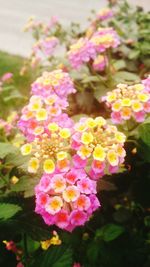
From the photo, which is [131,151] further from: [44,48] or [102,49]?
[44,48]

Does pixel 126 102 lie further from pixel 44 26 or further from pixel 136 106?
pixel 44 26

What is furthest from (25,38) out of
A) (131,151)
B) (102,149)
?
(102,149)

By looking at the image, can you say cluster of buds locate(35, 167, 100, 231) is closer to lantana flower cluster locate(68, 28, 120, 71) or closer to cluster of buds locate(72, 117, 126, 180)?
cluster of buds locate(72, 117, 126, 180)

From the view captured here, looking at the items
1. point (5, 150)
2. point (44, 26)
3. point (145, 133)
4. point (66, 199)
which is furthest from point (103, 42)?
point (44, 26)

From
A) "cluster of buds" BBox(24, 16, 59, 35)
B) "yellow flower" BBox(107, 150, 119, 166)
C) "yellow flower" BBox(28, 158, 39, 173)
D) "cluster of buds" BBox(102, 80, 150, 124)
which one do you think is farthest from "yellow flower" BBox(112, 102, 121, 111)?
"cluster of buds" BBox(24, 16, 59, 35)

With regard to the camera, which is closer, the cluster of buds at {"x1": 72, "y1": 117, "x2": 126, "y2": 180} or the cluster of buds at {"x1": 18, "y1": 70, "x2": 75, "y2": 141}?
the cluster of buds at {"x1": 72, "y1": 117, "x2": 126, "y2": 180}

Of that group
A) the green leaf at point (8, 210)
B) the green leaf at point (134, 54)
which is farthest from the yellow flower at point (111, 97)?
the green leaf at point (134, 54)

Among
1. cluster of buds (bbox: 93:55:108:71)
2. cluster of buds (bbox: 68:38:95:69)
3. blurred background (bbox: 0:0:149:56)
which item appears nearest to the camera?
cluster of buds (bbox: 68:38:95:69)

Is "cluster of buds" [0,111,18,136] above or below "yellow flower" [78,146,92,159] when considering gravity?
below
